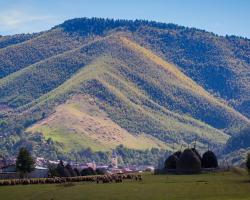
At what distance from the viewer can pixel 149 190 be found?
265 feet

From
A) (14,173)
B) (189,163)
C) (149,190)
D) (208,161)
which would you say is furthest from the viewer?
(14,173)

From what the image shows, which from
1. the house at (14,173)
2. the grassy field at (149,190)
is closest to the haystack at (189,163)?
the grassy field at (149,190)

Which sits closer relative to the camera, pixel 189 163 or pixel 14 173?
pixel 189 163

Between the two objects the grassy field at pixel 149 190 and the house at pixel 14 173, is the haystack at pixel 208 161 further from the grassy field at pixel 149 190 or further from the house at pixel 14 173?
the house at pixel 14 173

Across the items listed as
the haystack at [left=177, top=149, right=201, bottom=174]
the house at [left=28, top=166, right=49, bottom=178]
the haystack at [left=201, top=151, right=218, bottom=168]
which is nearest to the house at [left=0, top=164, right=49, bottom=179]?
the house at [left=28, top=166, right=49, bottom=178]

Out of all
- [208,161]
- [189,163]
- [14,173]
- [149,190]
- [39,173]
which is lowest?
[149,190]

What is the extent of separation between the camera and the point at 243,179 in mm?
94188

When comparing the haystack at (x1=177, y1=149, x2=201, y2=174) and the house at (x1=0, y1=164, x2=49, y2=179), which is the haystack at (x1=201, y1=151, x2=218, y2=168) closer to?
the haystack at (x1=177, y1=149, x2=201, y2=174)

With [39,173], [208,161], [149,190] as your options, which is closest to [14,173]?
[39,173]

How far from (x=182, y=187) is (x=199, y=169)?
27.5m

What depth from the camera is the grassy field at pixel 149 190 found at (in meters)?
74.2

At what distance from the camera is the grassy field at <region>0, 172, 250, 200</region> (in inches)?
2921

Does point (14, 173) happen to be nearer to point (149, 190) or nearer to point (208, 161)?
point (208, 161)

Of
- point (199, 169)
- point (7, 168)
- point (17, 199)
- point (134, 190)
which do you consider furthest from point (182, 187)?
point (7, 168)
